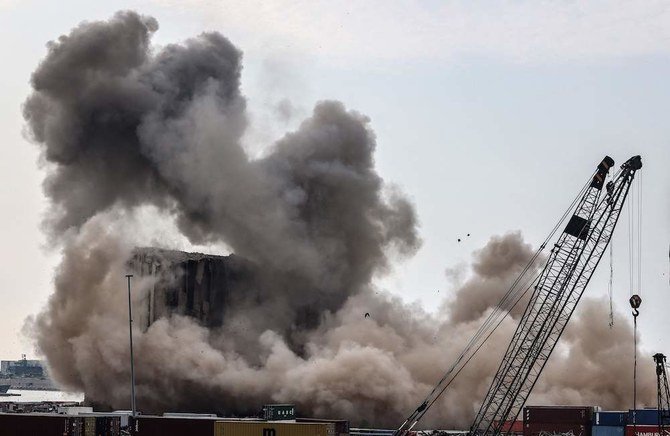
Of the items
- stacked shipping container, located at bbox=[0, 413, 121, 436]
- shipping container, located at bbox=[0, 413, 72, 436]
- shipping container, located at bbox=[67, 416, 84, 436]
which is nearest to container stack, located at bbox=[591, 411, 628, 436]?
stacked shipping container, located at bbox=[0, 413, 121, 436]

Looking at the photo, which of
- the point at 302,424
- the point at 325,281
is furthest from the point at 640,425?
the point at 325,281

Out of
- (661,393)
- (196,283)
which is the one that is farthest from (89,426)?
(196,283)

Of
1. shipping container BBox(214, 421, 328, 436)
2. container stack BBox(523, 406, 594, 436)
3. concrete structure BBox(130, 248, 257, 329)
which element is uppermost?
concrete structure BBox(130, 248, 257, 329)

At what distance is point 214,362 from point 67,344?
1676 cm

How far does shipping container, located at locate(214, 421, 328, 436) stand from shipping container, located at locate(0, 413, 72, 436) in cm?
1310

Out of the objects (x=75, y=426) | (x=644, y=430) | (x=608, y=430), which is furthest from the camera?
(x=608, y=430)

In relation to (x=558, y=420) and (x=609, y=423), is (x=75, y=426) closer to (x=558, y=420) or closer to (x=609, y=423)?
(x=558, y=420)

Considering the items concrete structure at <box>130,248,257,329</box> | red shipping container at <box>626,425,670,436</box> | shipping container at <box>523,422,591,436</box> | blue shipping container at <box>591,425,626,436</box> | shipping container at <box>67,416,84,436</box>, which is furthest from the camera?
concrete structure at <box>130,248,257,329</box>

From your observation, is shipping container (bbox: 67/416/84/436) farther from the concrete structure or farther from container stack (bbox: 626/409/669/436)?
container stack (bbox: 626/409/669/436)

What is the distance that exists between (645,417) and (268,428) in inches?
1537

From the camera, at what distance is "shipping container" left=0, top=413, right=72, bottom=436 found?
101 meters

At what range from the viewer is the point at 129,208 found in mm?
147875

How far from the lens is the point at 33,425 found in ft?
339

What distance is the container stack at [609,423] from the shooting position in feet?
379
